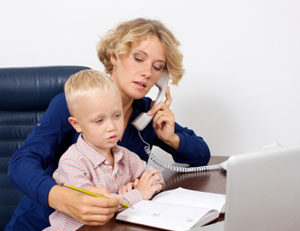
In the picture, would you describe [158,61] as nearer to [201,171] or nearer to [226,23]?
[201,171]

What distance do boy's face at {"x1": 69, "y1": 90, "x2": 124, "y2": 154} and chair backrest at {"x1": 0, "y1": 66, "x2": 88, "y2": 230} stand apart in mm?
498

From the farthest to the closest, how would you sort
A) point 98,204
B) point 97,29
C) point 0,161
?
point 97,29, point 0,161, point 98,204

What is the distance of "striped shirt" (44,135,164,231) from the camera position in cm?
111

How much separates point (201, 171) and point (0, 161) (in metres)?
0.86

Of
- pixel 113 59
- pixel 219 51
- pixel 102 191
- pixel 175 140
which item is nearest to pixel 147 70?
pixel 113 59

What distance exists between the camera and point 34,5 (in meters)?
2.37

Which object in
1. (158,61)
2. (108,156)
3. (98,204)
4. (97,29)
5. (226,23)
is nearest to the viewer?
(98,204)

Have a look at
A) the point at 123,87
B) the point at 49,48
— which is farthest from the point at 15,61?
the point at 123,87

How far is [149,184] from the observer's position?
1.21 metres

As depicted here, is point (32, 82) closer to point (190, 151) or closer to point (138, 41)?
point (138, 41)

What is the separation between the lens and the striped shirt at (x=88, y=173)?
1.11 m

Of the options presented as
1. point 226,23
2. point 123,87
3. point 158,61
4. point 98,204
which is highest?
point 226,23

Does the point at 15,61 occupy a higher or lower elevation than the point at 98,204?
higher

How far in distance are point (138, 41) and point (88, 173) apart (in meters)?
0.61
